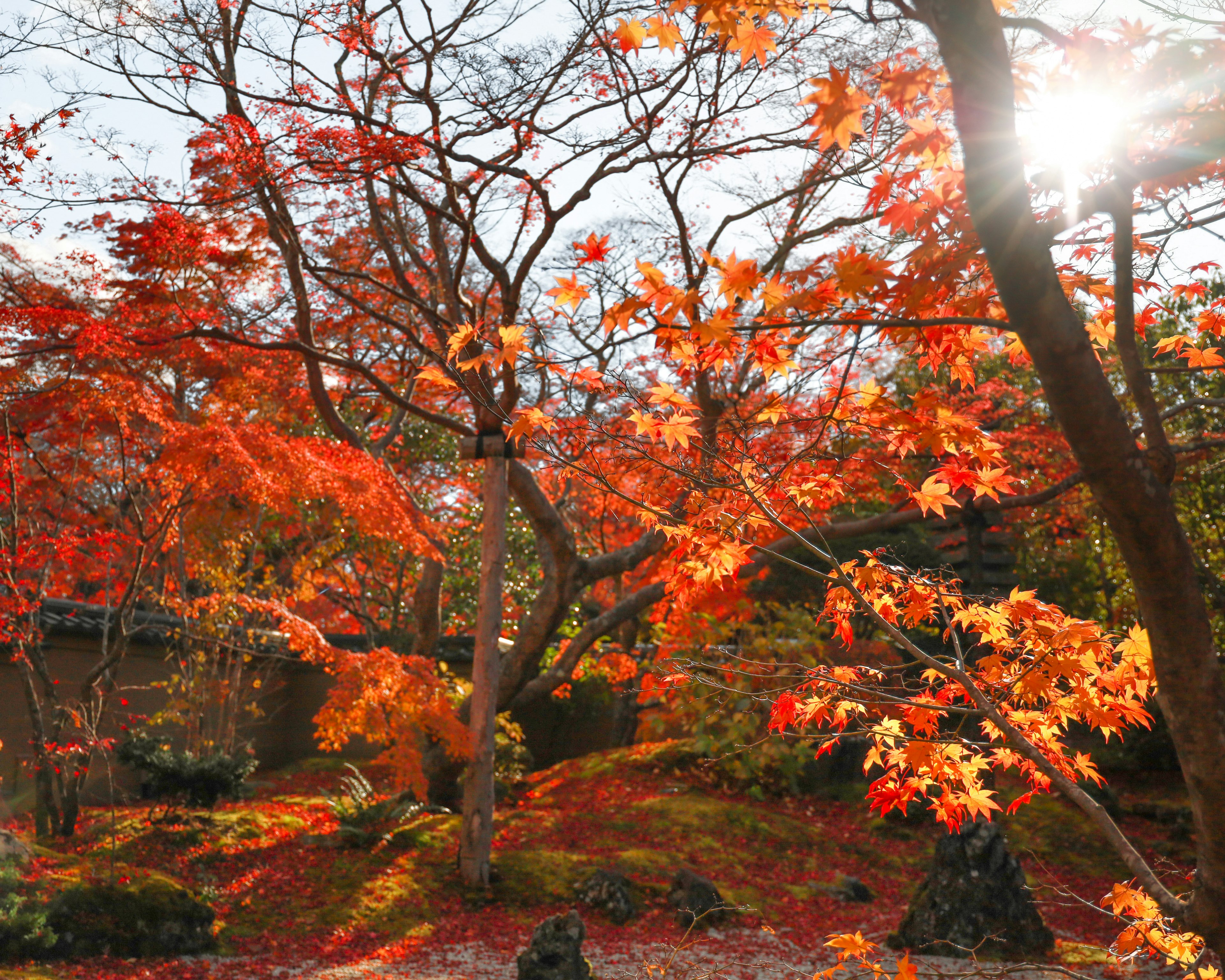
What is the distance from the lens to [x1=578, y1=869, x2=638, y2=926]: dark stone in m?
6.51

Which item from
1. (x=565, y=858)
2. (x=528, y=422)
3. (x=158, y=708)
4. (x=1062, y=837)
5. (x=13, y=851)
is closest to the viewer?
(x=528, y=422)

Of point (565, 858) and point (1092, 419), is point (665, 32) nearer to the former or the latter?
point (1092, 419)

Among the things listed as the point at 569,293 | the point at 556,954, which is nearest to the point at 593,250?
the point at 569,293

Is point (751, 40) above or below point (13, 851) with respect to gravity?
above

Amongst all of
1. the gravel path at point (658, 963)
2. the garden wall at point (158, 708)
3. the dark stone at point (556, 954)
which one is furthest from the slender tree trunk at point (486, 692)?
the garden wall at point (158, 708)

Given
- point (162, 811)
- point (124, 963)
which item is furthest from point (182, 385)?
point (124, 963)

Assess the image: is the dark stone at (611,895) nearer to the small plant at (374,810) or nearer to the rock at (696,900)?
the rock at (696,900)

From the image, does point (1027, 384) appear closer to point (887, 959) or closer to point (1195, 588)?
point (887, 959)

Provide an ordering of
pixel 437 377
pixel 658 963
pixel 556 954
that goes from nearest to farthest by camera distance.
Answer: pixel 437 377, pixel 556 954, pixel 658 963

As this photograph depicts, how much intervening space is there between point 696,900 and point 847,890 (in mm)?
1775

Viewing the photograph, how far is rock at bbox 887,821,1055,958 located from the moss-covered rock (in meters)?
4.71

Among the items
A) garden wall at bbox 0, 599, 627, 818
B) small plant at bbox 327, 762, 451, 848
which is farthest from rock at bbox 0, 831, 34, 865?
small plant at bbox 327, 762, 451, 848

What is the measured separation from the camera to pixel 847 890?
7.48 metres

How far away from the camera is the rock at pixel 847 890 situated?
24.4 feet
